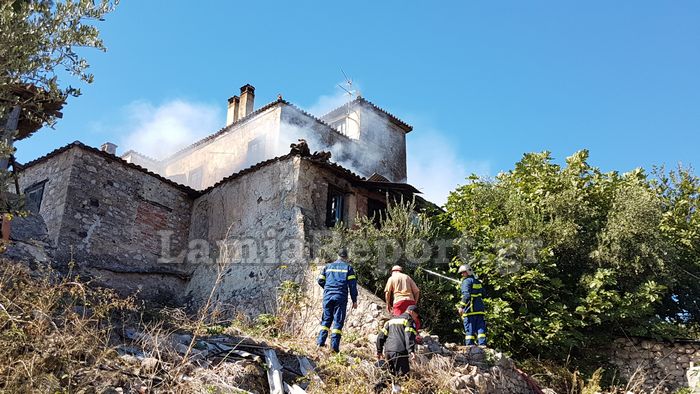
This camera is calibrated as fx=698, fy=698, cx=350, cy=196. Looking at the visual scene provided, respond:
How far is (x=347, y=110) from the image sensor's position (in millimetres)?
28625

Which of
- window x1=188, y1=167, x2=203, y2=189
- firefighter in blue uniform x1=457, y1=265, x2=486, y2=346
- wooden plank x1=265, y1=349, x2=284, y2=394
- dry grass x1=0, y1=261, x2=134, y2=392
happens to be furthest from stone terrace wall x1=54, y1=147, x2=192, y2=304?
firefighter in blue uniform x1=457, y1=265, x2=486, y2=346

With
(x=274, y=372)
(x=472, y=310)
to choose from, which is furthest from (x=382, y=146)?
(x=274, y=372)

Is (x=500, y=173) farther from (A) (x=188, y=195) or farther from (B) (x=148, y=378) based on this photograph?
(B) (x=148, y=378)

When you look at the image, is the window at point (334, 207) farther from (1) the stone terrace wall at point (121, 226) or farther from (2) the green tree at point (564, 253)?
(1) the stone terrace wall at point (121, 226)

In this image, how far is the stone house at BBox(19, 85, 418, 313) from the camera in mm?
16281

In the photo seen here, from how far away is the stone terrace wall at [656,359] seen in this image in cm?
1619

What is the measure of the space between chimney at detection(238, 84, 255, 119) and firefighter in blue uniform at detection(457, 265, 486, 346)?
608 inches

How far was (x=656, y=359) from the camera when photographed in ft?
53.8

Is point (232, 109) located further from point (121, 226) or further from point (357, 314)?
point (357, 314)

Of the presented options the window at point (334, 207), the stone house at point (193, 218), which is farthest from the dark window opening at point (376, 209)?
the window at point (334, 207)

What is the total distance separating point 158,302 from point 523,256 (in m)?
8.81

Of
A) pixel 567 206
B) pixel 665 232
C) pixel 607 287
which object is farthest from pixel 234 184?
pixel 665 232

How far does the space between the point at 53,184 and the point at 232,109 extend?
11.0m

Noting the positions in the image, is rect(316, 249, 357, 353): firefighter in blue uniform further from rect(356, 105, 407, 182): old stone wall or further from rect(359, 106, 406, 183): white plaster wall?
rect(359, 106, 406, 183): white plaster wall
